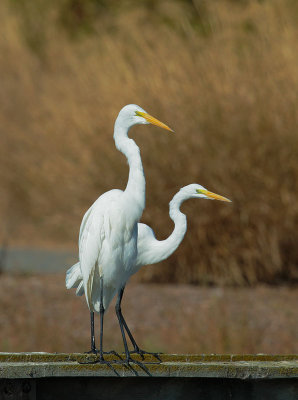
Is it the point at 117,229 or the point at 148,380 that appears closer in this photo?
the point at 117,229

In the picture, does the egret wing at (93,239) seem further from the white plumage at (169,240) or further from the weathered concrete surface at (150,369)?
the weathered concrete surface at (150,369)

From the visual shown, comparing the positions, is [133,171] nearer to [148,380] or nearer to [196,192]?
[196,192]

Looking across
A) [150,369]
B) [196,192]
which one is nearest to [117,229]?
[196,192]

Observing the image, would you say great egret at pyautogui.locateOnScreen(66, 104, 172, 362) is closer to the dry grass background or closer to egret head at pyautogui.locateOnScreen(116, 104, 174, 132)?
egret head at pyautogui.locateOnScreen(116, 104, 174, 132)

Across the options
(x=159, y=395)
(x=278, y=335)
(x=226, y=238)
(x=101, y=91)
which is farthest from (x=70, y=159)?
(x=159, y=395)

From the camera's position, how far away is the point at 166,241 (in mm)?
3379

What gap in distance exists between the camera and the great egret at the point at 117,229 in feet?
10.6

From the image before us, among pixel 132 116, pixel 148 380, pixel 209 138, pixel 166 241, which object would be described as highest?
pixel 132 116

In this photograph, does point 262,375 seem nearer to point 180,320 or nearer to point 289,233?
point 180,320

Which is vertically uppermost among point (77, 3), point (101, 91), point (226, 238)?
point (77, 3)

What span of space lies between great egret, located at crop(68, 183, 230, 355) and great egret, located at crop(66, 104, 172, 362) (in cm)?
8

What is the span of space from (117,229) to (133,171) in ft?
0.75

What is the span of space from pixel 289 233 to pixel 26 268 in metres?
3.19

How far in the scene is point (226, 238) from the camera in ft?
30.2
